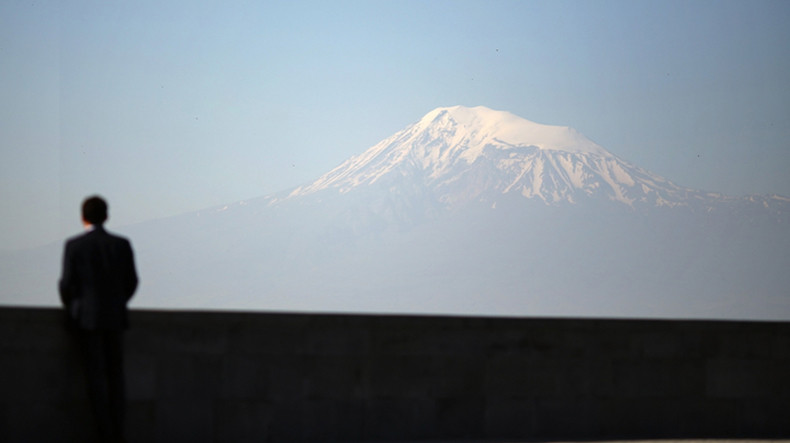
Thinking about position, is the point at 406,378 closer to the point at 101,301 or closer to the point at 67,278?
the point at 101,301

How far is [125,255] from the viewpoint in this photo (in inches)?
210

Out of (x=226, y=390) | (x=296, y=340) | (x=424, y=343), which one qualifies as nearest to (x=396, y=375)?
(x=424, y=343)

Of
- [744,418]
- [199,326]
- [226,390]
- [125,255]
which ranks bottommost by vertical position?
[744,418]

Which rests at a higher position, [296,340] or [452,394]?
[296,340]

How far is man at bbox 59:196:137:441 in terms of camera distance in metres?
5.21

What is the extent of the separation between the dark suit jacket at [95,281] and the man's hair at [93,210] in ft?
0.16

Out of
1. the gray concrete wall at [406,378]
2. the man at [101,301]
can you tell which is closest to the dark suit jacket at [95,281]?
the man at [101,301]

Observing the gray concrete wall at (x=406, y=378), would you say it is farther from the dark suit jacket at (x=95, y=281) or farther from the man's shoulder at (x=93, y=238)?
the man's shoulder at (x=93, y=238)

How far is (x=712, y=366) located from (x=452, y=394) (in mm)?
2087

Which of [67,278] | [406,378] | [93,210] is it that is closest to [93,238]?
[93,210]

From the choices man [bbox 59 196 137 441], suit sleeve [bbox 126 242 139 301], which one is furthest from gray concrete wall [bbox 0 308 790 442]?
suit sleeve [bbox 126 242 139 301]

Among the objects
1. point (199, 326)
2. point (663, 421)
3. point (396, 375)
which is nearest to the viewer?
point (199, 326)

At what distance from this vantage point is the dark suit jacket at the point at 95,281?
17.1ft

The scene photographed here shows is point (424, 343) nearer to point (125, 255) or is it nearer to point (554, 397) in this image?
point (554, 397)
